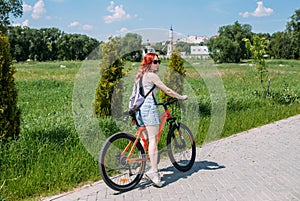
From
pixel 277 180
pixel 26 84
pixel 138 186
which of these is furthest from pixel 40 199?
pixel 26 84

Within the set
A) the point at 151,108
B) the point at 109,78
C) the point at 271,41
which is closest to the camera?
the point at 151,108

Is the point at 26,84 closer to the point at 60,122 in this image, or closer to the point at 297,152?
the point at 60,122

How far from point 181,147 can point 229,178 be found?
33.6 inches

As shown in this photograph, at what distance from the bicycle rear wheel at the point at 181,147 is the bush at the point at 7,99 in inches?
98.8

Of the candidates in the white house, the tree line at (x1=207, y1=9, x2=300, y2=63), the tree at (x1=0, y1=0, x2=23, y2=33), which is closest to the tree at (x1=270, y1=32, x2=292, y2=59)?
the tree line at (x1=207, y1=9, x2=300, y2=63)

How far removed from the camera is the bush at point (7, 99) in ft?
17.5

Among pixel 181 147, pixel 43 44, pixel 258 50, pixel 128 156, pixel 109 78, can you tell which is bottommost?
pixel 181 147

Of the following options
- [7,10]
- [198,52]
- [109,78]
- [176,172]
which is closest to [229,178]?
[176,172]

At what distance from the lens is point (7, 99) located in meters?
5.37

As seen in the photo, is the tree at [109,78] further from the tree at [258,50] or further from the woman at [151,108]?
the tree at [258,50]

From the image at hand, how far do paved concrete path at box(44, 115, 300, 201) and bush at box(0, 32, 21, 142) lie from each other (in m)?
1.74

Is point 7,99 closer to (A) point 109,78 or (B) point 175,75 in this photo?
(A) point 109,78

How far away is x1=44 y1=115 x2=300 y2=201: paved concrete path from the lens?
4336 mm

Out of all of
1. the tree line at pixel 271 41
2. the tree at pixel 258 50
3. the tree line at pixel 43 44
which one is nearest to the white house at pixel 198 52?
the tree at pixel 258 50
